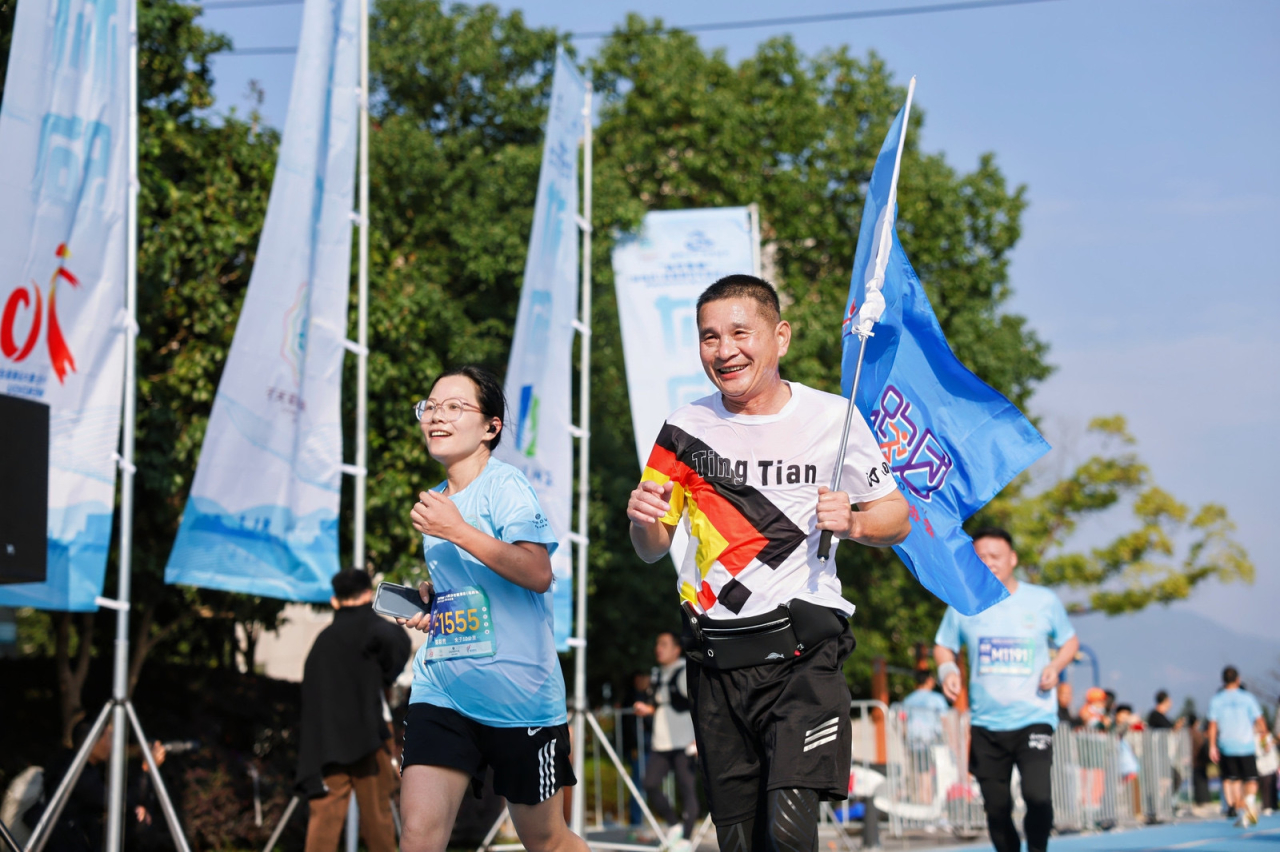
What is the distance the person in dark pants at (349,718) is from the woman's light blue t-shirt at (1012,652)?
350 cm

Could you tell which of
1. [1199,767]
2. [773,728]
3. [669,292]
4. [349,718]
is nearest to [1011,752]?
[349,718]

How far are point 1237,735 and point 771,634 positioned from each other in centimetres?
1660

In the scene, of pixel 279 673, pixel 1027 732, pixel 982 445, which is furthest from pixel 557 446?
pixel 279 673

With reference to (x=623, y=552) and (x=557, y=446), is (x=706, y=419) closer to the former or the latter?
(x=557, y=446)

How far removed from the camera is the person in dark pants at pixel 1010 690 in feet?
25.8

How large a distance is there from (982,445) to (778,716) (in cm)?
203

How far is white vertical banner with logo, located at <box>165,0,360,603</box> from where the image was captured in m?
9.32

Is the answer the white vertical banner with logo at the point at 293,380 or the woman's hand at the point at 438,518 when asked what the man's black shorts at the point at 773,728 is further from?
the white vertical banner with logo at the point at 293,380

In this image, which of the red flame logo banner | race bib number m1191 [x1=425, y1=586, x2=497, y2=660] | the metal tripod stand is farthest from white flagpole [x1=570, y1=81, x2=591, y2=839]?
race bib number m1191 [x1=425, y1=586, x2=497, y2=660]

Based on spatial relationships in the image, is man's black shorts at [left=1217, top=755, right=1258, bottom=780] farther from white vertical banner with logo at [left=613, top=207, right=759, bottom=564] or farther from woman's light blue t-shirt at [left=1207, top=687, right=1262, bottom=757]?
white vertical banner with logo at [left=613, top=207, right=759, bottom=564]

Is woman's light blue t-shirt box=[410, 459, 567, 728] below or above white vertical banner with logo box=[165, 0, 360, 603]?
below

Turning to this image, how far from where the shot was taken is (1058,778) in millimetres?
17078

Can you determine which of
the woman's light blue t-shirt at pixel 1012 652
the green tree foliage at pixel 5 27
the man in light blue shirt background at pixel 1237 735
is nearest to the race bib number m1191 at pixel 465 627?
the woman's light blue t-shirt at pixel 1012 652

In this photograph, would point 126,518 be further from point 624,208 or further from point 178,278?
point 624,208
